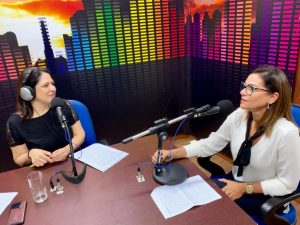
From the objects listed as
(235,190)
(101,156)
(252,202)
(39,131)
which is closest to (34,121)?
(39,131)

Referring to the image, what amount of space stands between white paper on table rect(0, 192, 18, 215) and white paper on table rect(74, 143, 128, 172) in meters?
0.43

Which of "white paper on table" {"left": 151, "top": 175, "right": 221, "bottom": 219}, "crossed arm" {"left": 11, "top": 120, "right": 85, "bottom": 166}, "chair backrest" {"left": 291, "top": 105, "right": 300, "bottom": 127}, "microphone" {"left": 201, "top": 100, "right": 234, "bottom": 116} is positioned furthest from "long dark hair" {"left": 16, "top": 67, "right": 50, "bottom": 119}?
"chair backrest" {"left": 291, "top": 105, "right": 300, "bottom": 127}

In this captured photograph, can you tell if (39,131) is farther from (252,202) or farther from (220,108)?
(252,202)

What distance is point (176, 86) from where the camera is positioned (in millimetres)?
3324

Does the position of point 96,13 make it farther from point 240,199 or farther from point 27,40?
point 240,199

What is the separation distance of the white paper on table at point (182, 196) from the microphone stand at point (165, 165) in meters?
0.04

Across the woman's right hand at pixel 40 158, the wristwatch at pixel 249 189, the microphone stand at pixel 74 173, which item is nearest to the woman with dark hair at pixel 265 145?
the wristwatch at pixel 249 189

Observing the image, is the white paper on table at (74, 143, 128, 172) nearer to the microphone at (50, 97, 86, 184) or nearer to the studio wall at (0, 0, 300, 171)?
the microphone at (50, 97, 86, 184)

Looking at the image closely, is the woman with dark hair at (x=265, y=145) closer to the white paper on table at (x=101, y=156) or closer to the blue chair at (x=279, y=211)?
the blue chair at (x=279, y=211)

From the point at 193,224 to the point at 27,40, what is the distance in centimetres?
233

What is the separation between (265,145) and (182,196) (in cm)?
57

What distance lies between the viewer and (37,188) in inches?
51.4

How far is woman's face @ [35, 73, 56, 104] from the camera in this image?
1.75 meters

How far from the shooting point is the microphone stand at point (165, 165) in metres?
1.25
